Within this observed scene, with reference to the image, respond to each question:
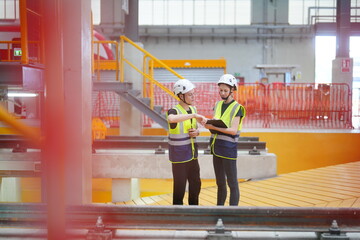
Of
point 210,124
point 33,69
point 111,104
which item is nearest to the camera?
point 210,124

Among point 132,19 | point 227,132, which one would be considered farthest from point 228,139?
point 132,19

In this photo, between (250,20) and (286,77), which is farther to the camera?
(250,20)

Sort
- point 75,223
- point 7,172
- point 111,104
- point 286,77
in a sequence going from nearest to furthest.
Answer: point 75,223, point 7,172, point 111,104, point 286,77

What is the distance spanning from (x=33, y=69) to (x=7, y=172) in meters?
2.96

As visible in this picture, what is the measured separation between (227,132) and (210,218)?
120 cm

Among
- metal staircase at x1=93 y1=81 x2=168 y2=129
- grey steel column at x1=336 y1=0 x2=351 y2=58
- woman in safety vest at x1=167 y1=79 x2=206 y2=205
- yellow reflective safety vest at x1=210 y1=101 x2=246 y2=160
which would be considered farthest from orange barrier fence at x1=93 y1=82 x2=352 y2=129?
woman in safety vest at x1=167 y1=79 x2=206 y2=205

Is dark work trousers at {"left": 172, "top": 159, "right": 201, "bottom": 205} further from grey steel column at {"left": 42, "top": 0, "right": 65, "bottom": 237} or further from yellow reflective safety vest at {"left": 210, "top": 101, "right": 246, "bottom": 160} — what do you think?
grey steel column at {"left": 42, "top": 0, "right": 65, "bottom": 237}

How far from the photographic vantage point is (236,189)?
5.34 m

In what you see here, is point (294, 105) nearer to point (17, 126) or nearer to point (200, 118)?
point (200, 118)

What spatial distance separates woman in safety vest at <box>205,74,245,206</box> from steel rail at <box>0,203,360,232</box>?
3.08 feet

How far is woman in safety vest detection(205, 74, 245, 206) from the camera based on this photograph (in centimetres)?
515

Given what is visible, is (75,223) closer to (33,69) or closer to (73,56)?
(73,56)

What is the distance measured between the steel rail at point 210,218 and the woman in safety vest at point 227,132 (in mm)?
938

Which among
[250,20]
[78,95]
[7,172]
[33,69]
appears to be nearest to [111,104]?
[7,172]
